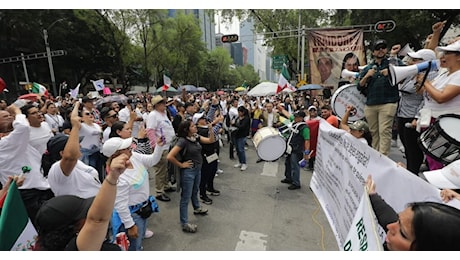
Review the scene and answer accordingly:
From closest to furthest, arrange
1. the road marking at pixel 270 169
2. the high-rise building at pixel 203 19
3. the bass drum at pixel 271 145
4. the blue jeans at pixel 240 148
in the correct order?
the bass drum at pixel 271 145
the road marking at pixel 270 169
the blue jeans at pixel 240 148
the high-rise building at pixel 203 19

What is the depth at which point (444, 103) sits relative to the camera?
2312mm

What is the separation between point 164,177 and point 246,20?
71.0 feet

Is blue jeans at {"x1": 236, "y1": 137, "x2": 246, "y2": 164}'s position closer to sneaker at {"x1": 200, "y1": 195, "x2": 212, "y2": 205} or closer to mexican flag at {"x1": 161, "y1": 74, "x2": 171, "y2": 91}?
sneaker at {"x1": 200, "y1": 195, "x2": 212, "y2": 205}

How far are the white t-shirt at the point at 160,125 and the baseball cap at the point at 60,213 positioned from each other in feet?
12.1

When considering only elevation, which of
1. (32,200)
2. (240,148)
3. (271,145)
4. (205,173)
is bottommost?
(240,148)

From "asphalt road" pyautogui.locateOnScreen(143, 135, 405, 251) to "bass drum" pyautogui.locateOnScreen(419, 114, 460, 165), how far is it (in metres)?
1.90

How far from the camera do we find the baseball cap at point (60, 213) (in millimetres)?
1464

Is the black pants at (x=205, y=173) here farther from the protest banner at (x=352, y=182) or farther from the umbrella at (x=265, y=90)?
the umbrella at (x=265, y=90)

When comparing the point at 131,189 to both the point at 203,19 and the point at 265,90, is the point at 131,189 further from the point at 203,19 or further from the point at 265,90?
the point at 203,19

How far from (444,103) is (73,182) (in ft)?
11.1

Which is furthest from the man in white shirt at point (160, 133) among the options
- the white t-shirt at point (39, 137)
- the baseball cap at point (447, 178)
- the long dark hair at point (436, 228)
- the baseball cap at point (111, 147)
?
the long dark hair at point (436, 228)

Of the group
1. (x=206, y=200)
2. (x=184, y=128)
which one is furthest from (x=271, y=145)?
(x=184, y=128)

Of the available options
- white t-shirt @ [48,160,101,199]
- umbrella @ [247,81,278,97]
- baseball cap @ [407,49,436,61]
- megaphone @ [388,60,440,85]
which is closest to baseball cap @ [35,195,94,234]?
white t-shirt @ [48,160,101,199]

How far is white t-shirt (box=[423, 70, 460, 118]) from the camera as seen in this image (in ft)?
7.32
